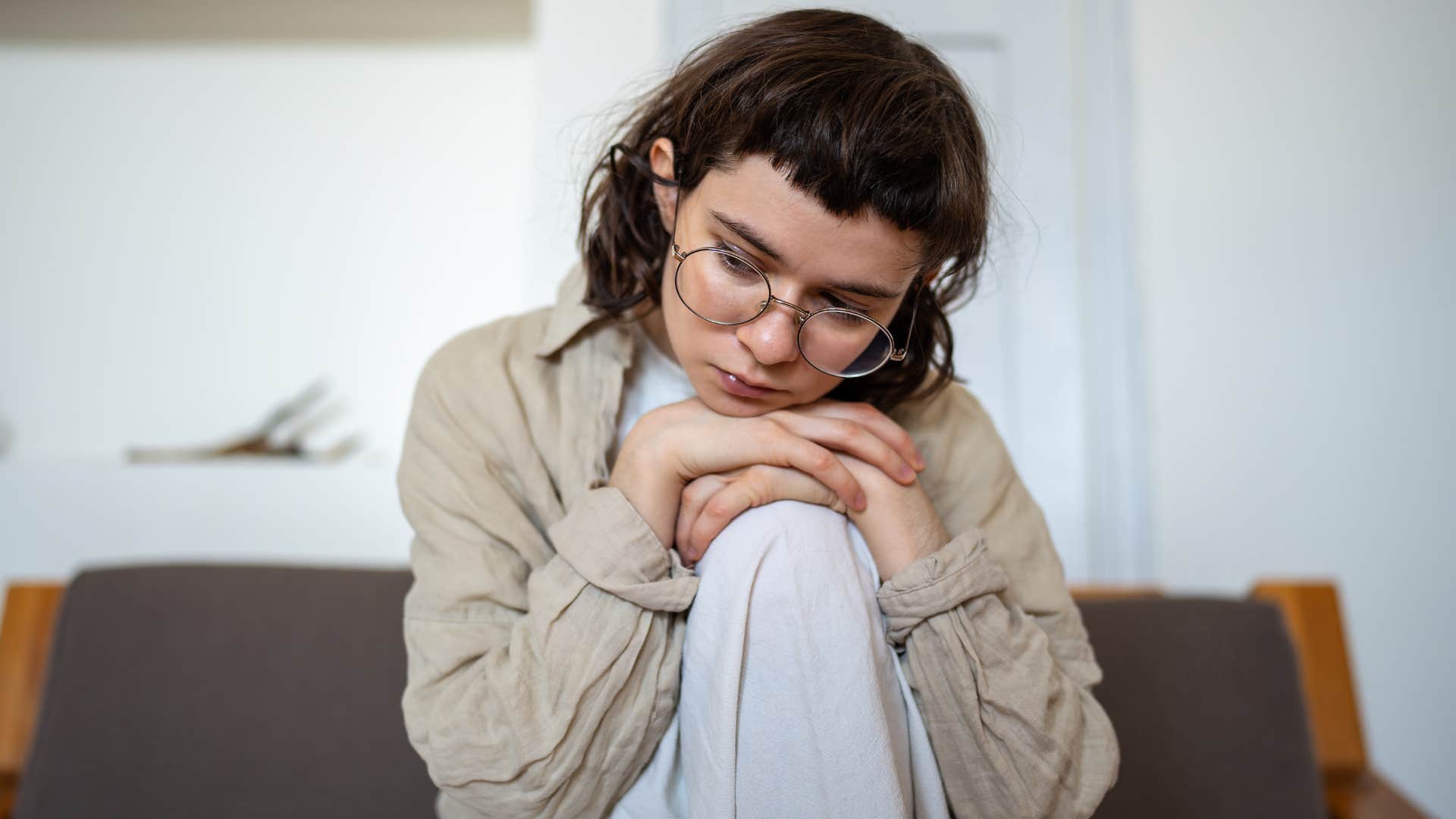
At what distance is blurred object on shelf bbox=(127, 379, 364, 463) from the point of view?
259 centimetres

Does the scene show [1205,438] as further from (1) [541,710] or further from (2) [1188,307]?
(1) [541,710]

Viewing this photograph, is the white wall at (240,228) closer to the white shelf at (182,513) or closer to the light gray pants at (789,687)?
the white shelf at (182,513)

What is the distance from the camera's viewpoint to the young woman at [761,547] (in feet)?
2.85

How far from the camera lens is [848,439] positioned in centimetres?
100

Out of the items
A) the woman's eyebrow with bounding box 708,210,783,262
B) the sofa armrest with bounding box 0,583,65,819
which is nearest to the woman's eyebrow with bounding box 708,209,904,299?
the woman's eyebrow with bounding box 708,210,783,262

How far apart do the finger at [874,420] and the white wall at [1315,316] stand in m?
1.84

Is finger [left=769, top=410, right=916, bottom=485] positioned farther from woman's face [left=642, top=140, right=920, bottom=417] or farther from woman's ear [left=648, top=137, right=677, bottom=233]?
woman's ear [left=648, top=137, right=677, bottom=233]

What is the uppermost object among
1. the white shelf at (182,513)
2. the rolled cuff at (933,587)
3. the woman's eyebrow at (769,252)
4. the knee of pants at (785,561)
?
the woman's eyebrow at (769,252)

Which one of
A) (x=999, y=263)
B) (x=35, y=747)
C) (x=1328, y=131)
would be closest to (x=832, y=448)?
(x=35, y=747)

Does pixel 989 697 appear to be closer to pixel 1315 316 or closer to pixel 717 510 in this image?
pixel 717 510

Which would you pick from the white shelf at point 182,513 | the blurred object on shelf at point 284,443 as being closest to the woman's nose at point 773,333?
the white shelf at point 182,513

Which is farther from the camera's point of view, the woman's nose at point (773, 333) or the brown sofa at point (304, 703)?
the brown sofa at point (304, 703)

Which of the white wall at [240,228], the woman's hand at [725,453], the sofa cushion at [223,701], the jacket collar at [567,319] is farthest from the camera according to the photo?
the white wall at [240,228]

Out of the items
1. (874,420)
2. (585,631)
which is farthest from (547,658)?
(874,420)
